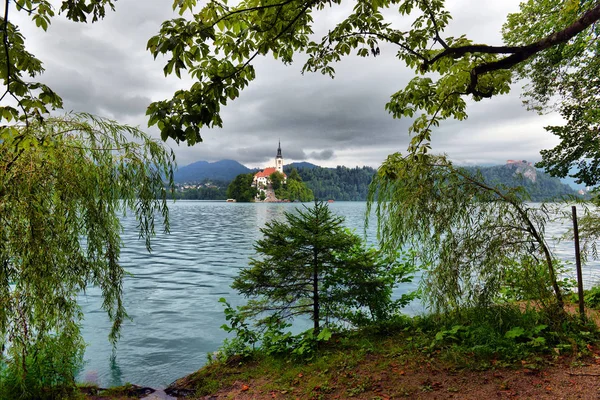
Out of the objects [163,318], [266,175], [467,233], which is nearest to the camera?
[467,233]

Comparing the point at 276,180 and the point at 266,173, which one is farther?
the point at 266,173

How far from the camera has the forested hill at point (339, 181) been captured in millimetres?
172750

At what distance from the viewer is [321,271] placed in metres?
7.22

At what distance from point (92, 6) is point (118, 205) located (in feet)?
11.3

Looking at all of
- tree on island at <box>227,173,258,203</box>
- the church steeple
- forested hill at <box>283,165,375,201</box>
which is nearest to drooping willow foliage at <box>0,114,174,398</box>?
tree on island at <box>227,173,258,203</box>

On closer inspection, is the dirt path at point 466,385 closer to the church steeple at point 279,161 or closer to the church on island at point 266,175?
the church on island at point 266,175

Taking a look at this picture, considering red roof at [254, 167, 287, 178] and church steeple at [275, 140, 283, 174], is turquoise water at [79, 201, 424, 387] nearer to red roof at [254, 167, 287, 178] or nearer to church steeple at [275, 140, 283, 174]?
red roof at [254, 167, 287, 178]

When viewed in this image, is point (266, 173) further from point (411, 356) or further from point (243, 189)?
point (411, 356)

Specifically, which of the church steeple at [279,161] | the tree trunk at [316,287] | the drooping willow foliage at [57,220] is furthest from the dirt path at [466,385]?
the church steeple at [279,161]

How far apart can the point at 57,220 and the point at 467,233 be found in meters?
6.51

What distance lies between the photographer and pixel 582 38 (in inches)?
347

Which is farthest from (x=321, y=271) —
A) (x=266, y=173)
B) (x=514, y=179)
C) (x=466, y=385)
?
(x=266, y=173)

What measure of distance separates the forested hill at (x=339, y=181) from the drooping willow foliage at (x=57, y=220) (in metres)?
158

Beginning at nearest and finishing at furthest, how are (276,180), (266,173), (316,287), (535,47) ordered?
(535,47), (316,287), (276,180), (266,173)
